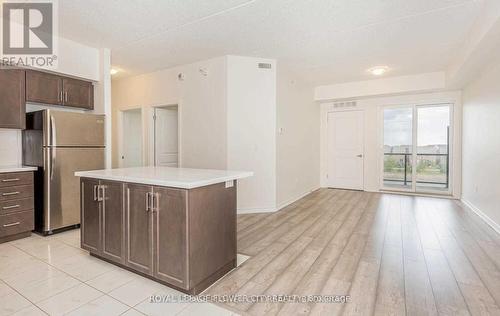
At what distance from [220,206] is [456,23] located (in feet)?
11.8

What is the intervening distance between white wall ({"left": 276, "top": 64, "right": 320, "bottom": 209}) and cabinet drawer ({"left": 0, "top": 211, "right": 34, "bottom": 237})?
3.63m

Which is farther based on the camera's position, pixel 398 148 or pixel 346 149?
pixel 346 149

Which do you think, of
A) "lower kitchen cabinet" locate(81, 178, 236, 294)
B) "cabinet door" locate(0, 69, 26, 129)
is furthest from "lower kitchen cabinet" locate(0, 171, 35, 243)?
"lower kitchen cabinet" locate(81, 178, 236, 294)

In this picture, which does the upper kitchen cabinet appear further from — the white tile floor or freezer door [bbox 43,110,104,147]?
the white tile floor

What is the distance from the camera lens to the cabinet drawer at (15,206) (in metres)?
3.01

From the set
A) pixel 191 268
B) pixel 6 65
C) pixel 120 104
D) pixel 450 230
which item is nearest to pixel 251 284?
pixel 191 268

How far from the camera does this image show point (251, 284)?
7.06 ft

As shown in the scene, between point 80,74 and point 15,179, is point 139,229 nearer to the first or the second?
point 15,179

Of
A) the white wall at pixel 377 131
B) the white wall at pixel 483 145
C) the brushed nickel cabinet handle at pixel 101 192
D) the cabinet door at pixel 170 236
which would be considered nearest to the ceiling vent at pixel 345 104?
the white wall at pixel 377 131

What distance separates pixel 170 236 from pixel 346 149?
583 cm

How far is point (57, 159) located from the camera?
333 cm

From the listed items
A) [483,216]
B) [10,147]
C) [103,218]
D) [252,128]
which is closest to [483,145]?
[483,216]

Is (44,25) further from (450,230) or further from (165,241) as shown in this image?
(450,230)

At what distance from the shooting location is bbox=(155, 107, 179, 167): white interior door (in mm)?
5382
